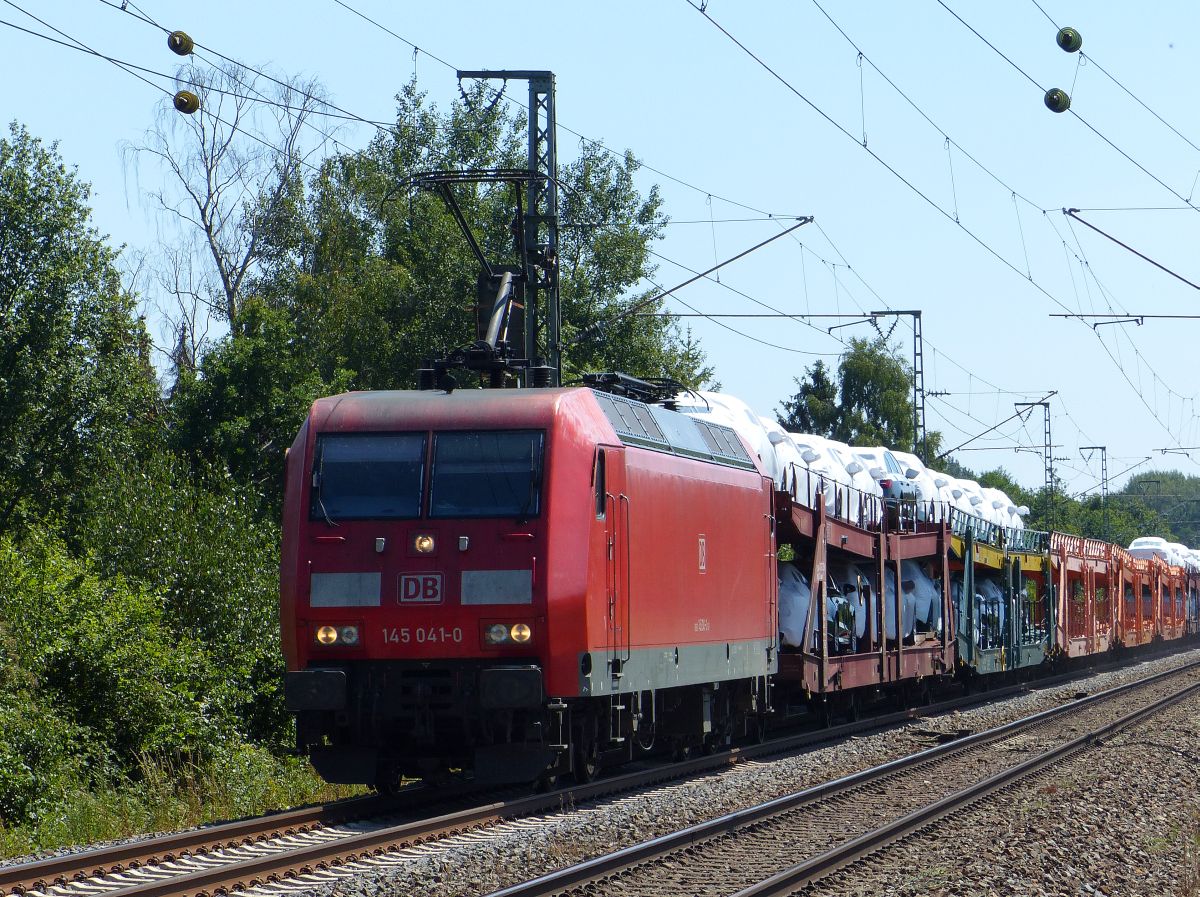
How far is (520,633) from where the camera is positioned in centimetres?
1251

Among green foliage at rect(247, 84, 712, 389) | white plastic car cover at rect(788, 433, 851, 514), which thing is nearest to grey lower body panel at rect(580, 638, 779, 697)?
white plastic car cover at rect(788, 433, 851, 514)

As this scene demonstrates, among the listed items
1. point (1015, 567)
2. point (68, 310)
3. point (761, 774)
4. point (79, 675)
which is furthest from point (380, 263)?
point (761, 774)

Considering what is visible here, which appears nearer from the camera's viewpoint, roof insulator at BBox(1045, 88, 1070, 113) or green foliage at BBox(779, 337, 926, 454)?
roof insulator at BBox(1045, 88, 1070, 113)

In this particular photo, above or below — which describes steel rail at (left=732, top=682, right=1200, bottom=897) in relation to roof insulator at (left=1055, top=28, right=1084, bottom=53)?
below

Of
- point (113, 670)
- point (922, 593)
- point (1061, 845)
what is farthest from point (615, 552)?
point (922, 593)

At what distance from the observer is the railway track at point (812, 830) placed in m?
9.58

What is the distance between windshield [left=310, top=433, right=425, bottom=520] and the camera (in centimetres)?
1295

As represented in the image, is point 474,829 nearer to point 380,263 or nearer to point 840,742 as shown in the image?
point 840,742

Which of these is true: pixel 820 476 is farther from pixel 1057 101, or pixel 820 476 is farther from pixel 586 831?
pixel 586 831

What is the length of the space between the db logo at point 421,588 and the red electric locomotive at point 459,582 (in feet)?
0.04

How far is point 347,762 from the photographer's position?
506 inches

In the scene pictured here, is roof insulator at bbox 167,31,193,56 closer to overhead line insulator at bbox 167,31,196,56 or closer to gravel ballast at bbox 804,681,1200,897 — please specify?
overhead line insulator at bbox 167,31,196,56

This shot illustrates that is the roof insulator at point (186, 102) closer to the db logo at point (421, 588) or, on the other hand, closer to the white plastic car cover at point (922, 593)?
the db logo at point (421, 588)

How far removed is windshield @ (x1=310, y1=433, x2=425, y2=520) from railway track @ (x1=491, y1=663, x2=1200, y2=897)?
3.59m
